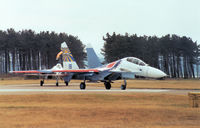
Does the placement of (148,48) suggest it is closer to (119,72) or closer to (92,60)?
(92,60)

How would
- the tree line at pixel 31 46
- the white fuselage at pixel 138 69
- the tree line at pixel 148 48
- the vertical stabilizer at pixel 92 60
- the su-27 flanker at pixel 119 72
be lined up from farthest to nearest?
the tree line at pixel 31 46 → the tree line at pixel 148 48 → the vertical stabilizer at pixel 92 60 → the su-27 flanker at pixel 119 72 → the white fuselage at pixel 138 69

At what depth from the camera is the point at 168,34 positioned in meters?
137

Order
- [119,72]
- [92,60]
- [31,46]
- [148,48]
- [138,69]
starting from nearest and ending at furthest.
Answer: [138,69] < [119,72] < [92,60] < [148,48] < [31,46]

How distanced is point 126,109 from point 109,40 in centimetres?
9759

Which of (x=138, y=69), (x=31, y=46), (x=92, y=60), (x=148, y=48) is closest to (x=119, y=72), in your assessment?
(x=138, y=69)

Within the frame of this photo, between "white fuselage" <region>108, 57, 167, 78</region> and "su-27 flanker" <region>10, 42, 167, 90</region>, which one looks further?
"su-27 flanker" <region>10, 42, 167, 90</region>

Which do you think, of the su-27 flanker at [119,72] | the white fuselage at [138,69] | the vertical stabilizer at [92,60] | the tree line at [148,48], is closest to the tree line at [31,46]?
the tree line at [148,48]

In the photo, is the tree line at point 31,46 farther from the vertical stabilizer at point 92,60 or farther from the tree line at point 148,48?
the vertical stabilizer at point 92,60

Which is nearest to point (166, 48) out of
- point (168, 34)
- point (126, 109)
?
point (168, 34)

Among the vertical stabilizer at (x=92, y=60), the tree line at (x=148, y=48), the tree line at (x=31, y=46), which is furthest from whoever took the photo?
the tree line at (x=31, y=46)

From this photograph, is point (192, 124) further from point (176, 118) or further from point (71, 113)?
Result: point (71, 113)

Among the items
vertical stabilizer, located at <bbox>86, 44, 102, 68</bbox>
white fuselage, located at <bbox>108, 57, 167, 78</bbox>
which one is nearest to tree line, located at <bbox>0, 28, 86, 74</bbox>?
vertical stabilizer, located at <bbox>86, 44, 102, 68</bbox>

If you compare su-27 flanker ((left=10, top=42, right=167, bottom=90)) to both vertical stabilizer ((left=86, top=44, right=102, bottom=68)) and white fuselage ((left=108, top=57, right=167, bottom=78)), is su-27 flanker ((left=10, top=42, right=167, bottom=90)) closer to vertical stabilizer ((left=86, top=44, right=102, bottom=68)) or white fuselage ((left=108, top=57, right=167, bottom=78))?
white fuselage ((left=108, top=57, right=167, bottom=78))

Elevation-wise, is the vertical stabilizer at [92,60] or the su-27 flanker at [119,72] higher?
the vertical stabilizer at [92,60]
